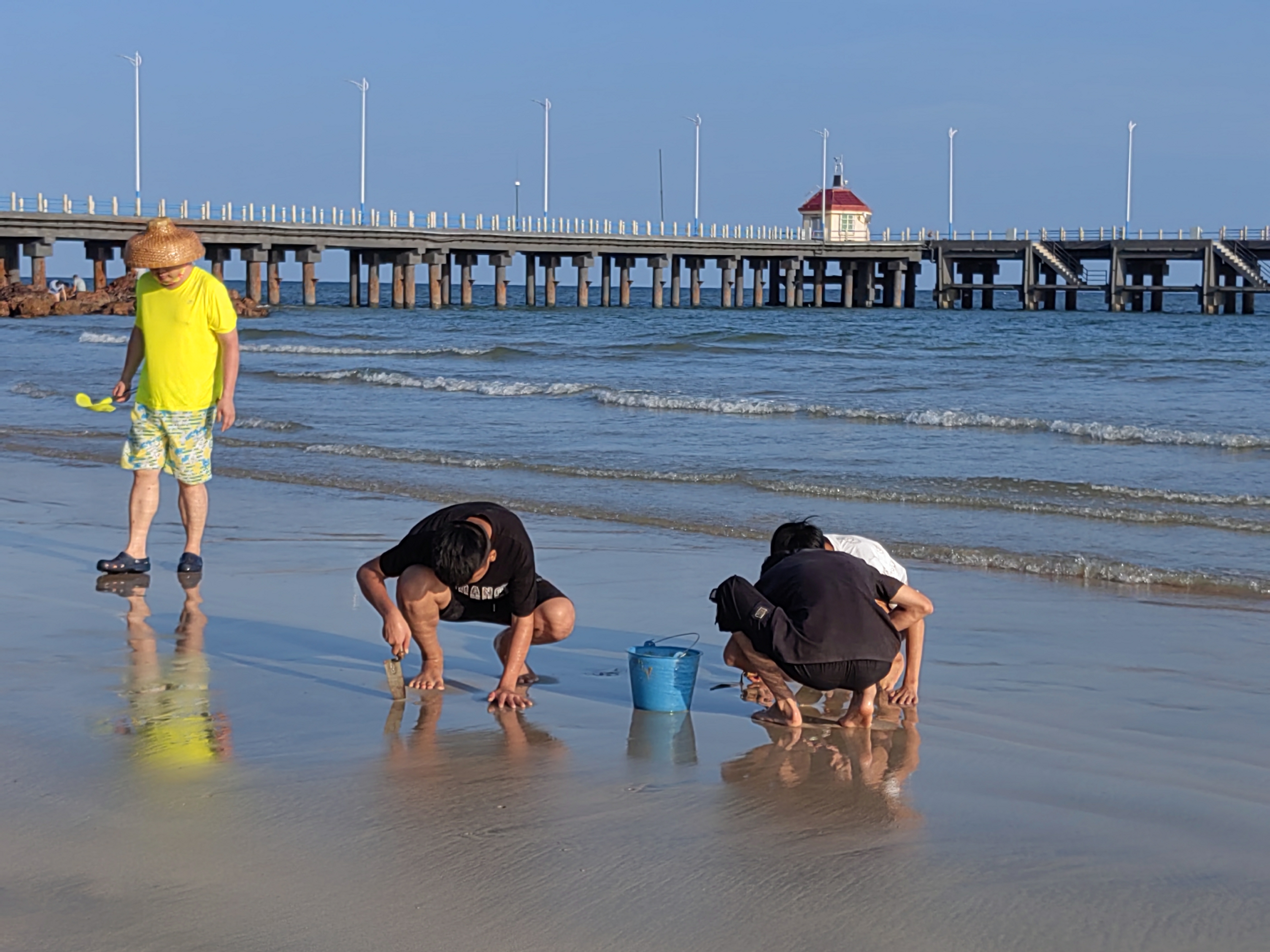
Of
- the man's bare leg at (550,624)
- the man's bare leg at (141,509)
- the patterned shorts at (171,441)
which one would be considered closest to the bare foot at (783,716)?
the man's bare leg at (550,624)

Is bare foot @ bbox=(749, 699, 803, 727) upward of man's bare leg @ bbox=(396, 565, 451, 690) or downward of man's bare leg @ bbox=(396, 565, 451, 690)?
downward

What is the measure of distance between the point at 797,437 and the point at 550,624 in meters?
9.10

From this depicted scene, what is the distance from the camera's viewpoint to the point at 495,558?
445 centimetres

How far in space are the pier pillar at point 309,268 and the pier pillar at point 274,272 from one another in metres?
0.51

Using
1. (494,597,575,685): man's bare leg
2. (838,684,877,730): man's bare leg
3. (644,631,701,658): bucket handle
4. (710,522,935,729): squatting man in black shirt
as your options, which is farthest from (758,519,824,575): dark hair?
(494,597,575,685): man's bare leg

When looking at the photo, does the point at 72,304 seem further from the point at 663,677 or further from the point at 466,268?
the point at 663,677

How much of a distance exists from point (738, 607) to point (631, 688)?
632 millimetres

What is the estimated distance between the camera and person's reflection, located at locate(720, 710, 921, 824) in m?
3.66

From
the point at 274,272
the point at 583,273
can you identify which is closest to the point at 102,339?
the point at 274,272

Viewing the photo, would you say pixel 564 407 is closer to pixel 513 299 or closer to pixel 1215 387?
pixel 1215 387

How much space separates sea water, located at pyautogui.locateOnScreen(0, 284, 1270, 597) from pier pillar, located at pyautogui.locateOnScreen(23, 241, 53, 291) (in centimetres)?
1259

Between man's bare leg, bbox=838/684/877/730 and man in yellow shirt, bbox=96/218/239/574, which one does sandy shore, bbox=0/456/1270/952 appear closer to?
man's bare leg, bbox=838/684/877/730

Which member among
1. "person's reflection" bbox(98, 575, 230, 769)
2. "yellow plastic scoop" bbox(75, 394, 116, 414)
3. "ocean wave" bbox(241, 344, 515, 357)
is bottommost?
"person's reflection" bbox(98, 575, 230, 769)

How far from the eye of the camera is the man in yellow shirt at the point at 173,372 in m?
6.38
